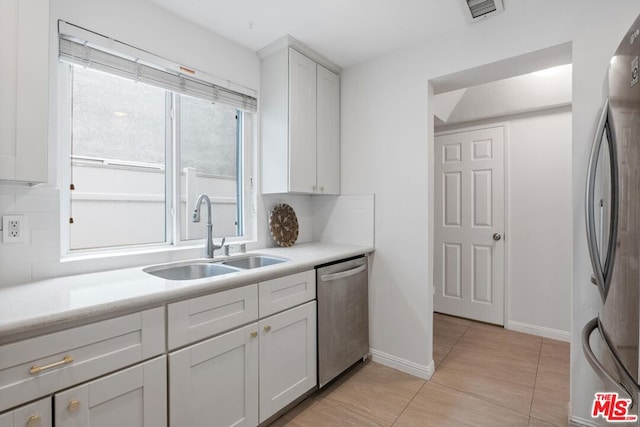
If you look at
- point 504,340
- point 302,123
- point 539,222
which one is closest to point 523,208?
point 539,222

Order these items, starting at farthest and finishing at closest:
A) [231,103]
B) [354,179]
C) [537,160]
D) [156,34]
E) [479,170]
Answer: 1. [479,170]
2. [537,160]
3. [354,179]
4. [231,103]
5. [156,34]

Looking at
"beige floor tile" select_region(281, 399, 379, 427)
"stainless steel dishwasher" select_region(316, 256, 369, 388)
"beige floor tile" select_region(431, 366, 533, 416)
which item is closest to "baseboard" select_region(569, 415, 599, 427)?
"beige floor tile" select_region(431, 366, 533, 416)

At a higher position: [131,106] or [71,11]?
[71,11]

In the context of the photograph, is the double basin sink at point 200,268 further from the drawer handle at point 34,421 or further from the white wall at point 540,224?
the white wall at point 540,224

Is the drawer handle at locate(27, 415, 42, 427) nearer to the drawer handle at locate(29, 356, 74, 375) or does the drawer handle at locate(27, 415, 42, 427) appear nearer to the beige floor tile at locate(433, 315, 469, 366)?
the drawer handle at locate(29, 356, 74, 375)

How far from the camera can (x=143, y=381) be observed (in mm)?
1178

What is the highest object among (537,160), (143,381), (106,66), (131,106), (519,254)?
(106,66)

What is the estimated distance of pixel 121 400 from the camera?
3.71 feet

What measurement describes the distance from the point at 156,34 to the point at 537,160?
10.5 feet

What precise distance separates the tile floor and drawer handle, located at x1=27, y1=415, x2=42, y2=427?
114 cm

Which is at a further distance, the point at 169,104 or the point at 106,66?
the point at 169,104

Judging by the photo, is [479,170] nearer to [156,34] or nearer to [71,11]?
[156,34]

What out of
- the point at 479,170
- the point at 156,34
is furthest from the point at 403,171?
the point at 156,34

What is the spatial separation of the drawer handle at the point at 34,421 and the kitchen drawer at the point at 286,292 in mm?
870
